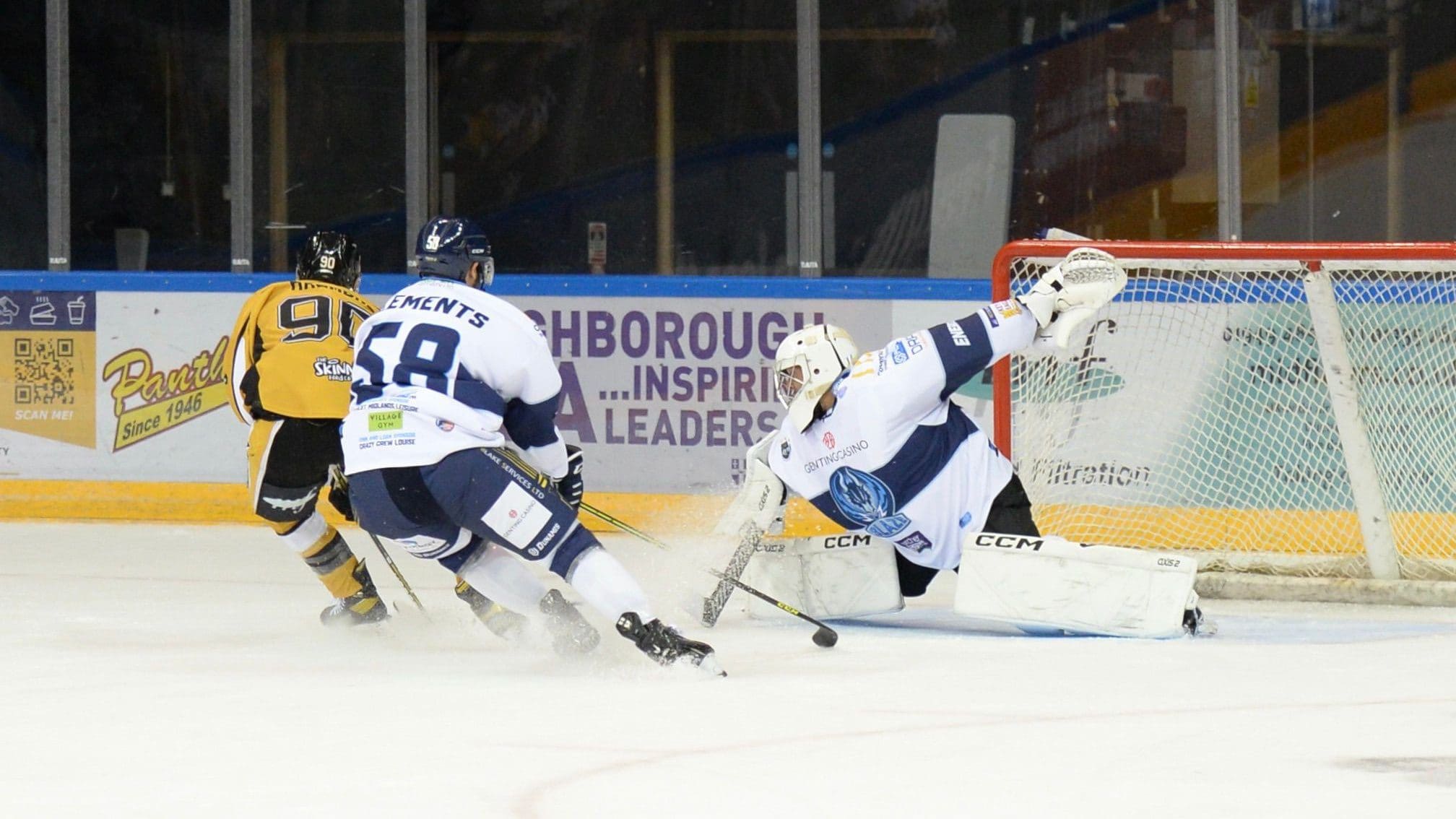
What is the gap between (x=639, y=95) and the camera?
7336mm

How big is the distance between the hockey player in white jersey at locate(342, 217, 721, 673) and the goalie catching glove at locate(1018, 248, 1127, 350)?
45.5 inches

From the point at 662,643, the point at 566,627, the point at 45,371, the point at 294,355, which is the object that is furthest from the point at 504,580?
the point at 45,371

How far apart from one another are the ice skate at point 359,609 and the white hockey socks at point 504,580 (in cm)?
60

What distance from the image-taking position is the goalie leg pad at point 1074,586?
4.59 metres

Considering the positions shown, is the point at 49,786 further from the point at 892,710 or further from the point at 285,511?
the point at 285,511

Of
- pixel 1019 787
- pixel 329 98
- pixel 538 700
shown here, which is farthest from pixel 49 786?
pixel 329 98

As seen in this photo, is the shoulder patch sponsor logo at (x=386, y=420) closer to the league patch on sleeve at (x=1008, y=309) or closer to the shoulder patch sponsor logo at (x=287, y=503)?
the shoulder patch sponsor logo at (x=287, y=503)

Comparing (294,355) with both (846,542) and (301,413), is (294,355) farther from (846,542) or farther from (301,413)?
(846,542)

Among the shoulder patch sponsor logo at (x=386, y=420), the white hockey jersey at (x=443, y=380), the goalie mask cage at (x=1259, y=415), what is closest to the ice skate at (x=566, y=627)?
the white hockey jersey at (x=443, y=380)

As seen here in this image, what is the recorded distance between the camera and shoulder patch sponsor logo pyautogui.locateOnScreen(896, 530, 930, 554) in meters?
4.82

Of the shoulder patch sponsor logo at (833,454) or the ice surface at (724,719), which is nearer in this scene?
the ice surface at (724,719)

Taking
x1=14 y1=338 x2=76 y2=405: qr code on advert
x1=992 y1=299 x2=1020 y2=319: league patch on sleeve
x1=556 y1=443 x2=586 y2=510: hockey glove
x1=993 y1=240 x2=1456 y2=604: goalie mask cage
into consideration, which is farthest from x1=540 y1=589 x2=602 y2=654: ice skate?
x1=14 y1=338 x2=76 y2=405: qr code on advert

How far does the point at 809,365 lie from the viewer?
464cm

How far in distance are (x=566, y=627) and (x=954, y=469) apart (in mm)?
1003
